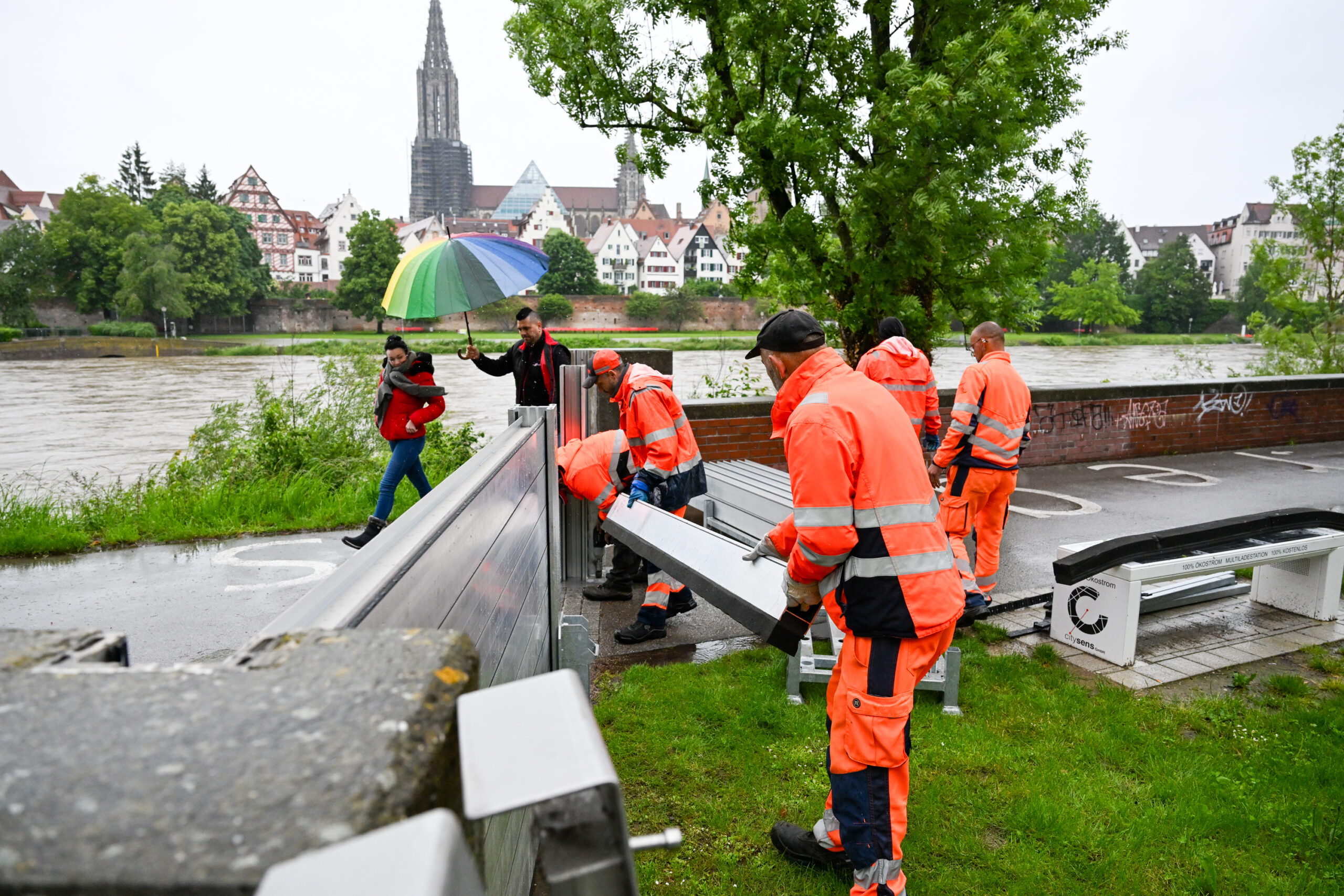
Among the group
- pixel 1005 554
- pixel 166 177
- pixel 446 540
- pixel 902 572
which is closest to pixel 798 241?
pixel 1005 554

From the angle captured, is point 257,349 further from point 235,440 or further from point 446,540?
point 446,540

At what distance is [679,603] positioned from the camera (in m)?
6.30

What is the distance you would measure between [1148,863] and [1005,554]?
462 cm

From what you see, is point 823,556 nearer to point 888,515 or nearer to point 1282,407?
point 888,515

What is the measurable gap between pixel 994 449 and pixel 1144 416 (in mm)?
8466

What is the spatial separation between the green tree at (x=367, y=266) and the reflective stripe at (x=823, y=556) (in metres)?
78.0

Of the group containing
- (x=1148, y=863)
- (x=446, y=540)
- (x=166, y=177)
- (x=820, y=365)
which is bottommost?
(x=1148, y=863)

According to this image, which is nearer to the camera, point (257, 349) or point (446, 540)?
point (446, 540)

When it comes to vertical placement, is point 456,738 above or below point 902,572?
above

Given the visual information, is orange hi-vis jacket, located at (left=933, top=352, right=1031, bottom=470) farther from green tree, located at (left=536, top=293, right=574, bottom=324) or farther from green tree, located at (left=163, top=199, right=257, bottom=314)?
green tree, located at (left=163, top=199, right=257, bottom=314)

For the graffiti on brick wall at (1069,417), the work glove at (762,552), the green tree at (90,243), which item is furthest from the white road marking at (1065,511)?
the green tree at (90,243)

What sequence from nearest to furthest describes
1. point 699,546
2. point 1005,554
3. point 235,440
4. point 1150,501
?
point 699,546, point 1005,554, point 1150,501, point 235,440

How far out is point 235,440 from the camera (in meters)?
11.0

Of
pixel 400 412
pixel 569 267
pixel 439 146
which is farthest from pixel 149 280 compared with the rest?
pixel 439 146
